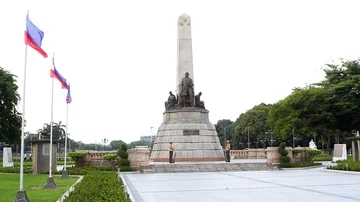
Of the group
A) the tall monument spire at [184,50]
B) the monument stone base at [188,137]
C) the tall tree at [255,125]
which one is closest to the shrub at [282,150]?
the monument stone base at [188,137]

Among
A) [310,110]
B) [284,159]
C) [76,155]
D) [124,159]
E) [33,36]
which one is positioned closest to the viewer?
[33,36]

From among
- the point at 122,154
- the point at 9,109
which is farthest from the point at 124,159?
the point at 9,109

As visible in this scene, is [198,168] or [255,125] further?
[255,125]

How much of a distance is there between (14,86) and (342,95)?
27.1 metres

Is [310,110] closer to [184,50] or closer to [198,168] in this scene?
[184,50]

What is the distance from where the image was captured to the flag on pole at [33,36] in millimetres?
10531

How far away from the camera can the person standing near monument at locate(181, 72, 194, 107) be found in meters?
29.9

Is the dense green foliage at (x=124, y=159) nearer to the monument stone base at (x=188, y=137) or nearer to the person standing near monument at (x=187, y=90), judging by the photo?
the monument stone base at (x=188, y=137)

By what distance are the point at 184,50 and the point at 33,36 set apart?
820 inches

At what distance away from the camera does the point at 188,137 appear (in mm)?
28938

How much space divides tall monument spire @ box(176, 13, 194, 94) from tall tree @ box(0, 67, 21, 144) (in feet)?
48.3

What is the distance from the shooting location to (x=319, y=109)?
105ft

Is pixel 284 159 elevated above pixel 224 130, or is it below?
below

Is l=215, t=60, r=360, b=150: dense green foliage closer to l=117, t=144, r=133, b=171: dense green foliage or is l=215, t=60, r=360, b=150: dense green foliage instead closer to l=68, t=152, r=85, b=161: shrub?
l=117, t=144, r=133, b=171: dense green foliage
